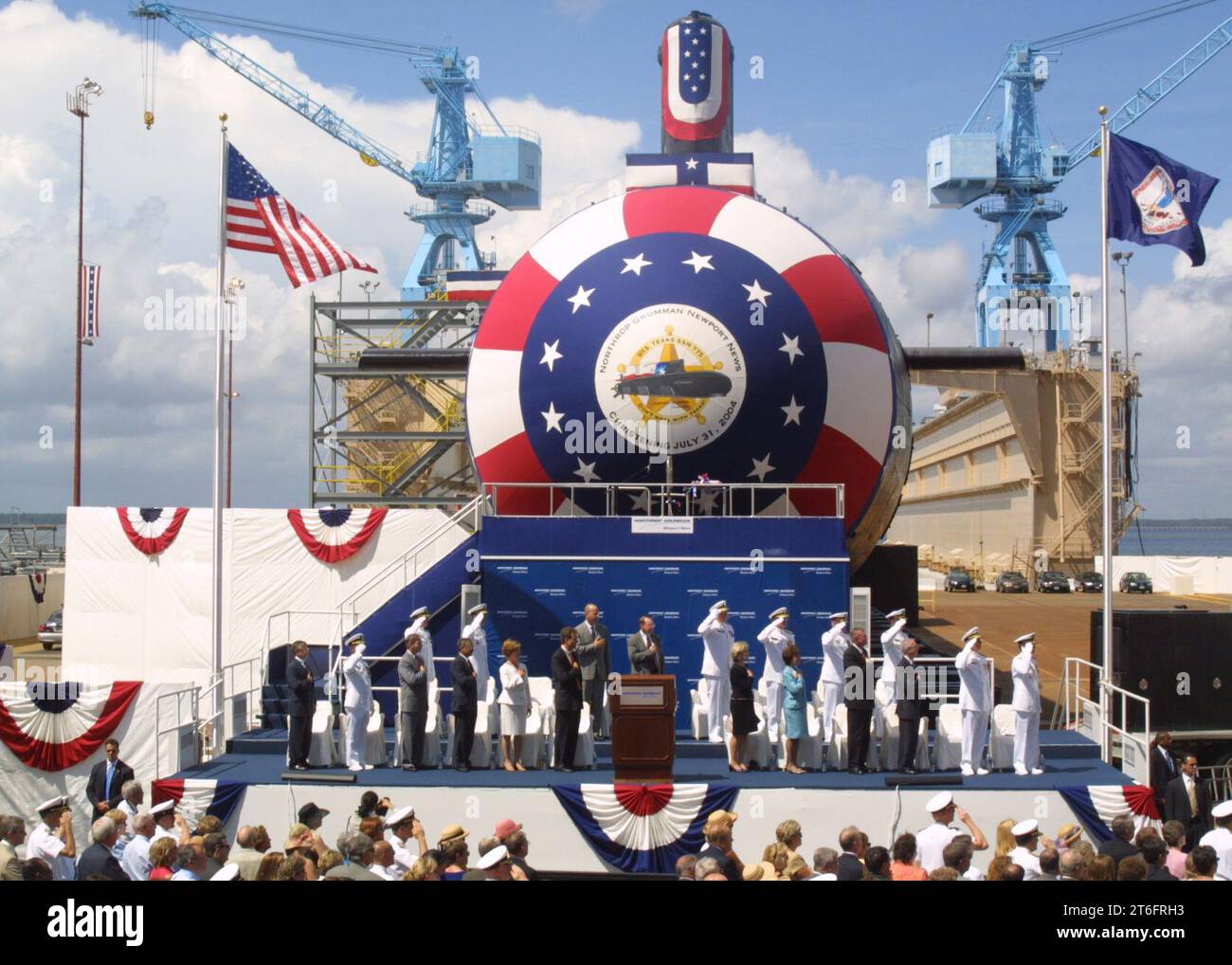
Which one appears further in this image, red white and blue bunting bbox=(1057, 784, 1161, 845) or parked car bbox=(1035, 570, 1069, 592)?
parked car bbox=(1035, 570, 1069, 592)

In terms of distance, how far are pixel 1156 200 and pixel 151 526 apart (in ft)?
70.5

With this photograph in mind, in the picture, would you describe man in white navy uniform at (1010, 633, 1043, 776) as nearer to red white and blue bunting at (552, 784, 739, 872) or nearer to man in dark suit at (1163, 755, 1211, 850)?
man in dark suit at (1163, 755, 1211, 850)

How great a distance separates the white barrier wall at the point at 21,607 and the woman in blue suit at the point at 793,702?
1295 inches

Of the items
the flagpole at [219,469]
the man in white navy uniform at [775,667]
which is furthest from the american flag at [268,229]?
the man in white navy uniform at [775,667]

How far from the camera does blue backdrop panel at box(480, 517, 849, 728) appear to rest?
50.3 ft

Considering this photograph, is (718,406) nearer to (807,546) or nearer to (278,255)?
(807,546)

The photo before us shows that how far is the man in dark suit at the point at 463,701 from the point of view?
12773 millimetres

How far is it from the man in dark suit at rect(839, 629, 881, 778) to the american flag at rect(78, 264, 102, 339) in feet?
115

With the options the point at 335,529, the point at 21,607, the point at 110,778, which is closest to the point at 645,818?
the point at 110,778

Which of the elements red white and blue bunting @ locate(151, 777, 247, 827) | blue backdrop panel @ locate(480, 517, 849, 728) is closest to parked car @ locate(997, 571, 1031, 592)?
blue backdrop panel @ locate(480, 517, 849, 728)

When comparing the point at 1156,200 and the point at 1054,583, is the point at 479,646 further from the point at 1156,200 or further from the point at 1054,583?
the point at 1054,583

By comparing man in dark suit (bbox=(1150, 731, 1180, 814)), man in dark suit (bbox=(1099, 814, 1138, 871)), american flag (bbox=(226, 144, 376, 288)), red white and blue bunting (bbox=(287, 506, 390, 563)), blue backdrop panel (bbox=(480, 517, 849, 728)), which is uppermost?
american flag (bbox=(226, 144, 376, 288))
